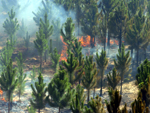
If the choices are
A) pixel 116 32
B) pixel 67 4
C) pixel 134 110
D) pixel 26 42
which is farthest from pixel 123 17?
pixel 134 110

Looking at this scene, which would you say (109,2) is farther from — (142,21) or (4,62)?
(4,62)

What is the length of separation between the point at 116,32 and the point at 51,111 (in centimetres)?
1785

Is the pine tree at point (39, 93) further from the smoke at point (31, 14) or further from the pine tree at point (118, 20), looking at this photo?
the smoke at point (31, 14)

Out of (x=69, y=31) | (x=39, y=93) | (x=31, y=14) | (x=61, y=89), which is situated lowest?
(x=39, y=93)

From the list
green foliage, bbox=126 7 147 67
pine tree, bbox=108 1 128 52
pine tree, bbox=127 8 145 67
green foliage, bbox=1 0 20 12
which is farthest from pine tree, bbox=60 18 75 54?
green foliage, bbox=1 0 20 12

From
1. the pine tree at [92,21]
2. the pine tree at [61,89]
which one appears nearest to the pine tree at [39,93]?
the pine tree at [61,89]

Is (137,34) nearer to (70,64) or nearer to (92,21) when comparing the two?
(92,21)

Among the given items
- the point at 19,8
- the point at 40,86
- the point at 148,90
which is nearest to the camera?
the point at 148,90

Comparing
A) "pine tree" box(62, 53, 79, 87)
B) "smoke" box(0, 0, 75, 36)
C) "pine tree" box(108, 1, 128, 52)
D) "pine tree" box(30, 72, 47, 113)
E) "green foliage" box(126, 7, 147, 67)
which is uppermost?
"smoke" box(0, 0, 75, 36)

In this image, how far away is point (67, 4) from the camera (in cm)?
4481

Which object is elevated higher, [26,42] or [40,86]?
[26,42]

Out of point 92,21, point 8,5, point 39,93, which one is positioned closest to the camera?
point 39,93

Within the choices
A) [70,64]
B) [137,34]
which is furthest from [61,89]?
[137,34]

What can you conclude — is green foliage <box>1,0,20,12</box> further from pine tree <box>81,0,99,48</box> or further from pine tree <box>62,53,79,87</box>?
pine tree <box>62,53,79,87</box>
